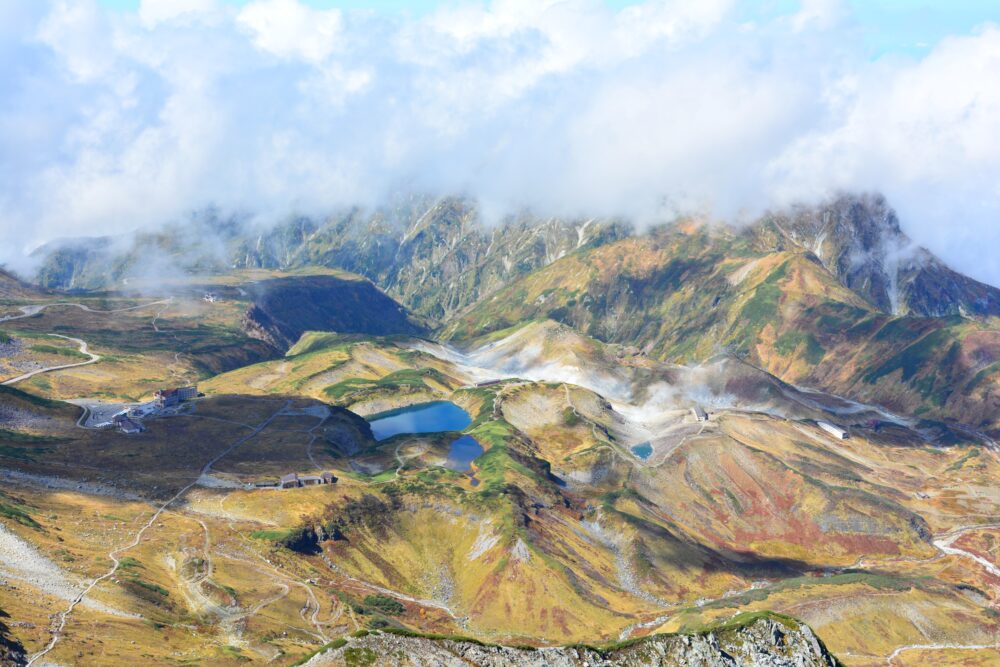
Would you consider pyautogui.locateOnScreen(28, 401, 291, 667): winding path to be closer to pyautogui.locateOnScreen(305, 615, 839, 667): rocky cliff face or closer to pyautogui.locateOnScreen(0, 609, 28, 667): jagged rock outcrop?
pyautogui.locateOnScreen(0, 609, 28, 667): jagged rock outcrop

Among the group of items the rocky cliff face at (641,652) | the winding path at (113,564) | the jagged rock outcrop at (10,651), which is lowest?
the winding path at (113,564)

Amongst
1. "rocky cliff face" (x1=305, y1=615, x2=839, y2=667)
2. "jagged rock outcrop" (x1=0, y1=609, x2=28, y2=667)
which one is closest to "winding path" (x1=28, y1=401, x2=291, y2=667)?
"jagged rock outcrop" (x1=0, y1=609, x2=28, y2=667)

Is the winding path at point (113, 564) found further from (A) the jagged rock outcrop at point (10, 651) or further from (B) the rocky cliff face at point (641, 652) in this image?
(B) the rocky cliff face at point (641, 652)

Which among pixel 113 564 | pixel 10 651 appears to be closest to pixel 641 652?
pixel 10 651

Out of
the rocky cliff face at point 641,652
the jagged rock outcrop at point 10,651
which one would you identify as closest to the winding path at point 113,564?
the jagged rock outcrop at point 10,651

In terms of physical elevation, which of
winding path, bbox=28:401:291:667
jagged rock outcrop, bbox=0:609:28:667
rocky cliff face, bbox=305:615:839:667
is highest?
rocky cliff face, bbox=305:615:839:667

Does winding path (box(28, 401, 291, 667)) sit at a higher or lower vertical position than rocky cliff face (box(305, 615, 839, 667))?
lower

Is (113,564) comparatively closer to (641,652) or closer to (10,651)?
(10,651)

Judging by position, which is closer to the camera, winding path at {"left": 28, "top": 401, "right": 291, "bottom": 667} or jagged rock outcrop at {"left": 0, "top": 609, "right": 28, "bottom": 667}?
jagged rock outcrop at {"left": 0, "top": 609, "right": 28, "bottom": 667}
